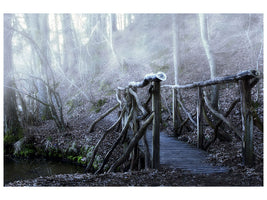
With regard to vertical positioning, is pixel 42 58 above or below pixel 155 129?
above

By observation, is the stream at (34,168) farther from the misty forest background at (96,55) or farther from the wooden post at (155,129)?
the wooden post at (155,129)

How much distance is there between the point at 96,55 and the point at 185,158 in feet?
28.6

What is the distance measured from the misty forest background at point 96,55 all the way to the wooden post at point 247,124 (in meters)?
2.52

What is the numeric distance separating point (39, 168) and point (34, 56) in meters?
3.96

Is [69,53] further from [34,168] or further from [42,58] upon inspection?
[34,168]

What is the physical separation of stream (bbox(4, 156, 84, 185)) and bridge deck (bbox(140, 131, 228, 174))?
2.56 m

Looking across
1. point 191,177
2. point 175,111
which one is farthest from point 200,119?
point 191,177

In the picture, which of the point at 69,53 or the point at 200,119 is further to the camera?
the point at 69,53

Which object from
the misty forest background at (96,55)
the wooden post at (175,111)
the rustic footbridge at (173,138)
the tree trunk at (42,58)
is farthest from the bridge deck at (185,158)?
the tree trunk at (42,58)

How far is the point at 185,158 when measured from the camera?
4031 millimetres

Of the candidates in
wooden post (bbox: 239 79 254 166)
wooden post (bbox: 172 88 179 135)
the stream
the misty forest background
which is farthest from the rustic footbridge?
the misty forest background

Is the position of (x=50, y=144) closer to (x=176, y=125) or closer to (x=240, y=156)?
(x=176, y=125)

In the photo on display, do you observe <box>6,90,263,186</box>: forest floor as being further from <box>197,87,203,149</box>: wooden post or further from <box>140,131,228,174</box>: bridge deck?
<box>197,87,203,149</box>: wooden post
